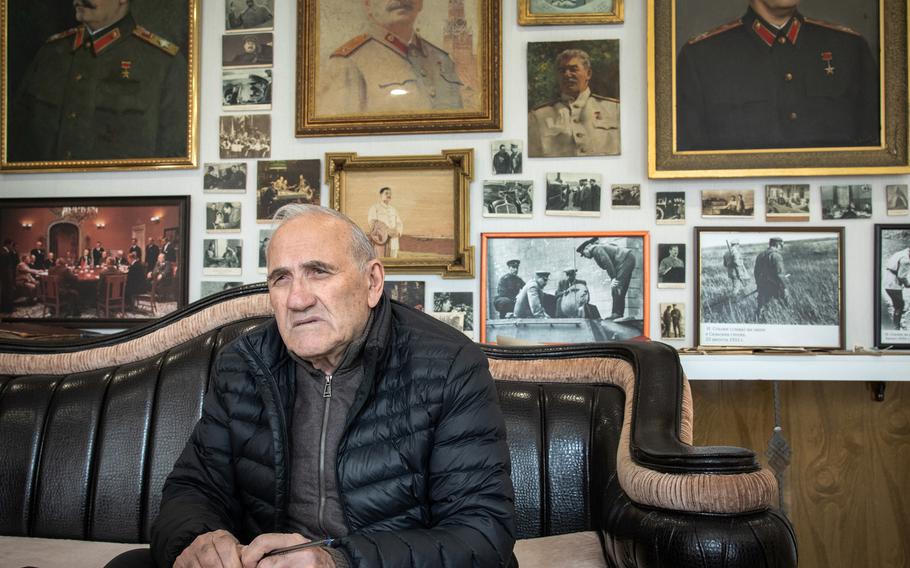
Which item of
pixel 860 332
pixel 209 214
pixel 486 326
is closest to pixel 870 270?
pixel 860 332

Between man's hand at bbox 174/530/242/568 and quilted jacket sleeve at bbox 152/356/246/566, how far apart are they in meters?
0.10

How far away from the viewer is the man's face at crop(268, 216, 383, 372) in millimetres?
1783

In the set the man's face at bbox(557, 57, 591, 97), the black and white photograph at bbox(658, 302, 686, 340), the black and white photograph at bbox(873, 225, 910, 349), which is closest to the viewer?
the black and white photograph at bbox(873, 225, 910, 349)

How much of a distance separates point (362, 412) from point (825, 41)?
2.94 m

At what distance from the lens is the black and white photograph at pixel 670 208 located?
355 centimetres

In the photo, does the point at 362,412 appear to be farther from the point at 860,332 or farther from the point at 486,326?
the point at 860,332

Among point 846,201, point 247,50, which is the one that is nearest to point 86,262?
point 247,50

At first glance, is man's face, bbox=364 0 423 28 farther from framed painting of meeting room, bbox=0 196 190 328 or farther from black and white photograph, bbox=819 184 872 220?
black and white photograph, bbox=819 184 872 220

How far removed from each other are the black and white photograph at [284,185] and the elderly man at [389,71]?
0.30 m

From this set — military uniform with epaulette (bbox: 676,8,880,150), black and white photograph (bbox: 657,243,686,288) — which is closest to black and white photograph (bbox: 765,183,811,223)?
military uniform with epaulette (bbox: 676,8,880,150)

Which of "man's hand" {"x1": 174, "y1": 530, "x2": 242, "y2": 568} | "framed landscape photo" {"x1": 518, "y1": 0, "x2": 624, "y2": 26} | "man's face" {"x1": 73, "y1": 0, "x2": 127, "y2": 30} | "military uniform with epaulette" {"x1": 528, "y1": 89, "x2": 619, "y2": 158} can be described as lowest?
"man's hand" {"x1": 174, "y1": 530, "x2": 242, "y2": 568}

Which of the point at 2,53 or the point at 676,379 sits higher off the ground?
the point at 2,53

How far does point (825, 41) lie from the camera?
137 inches

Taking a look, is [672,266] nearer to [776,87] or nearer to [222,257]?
[776,87]
